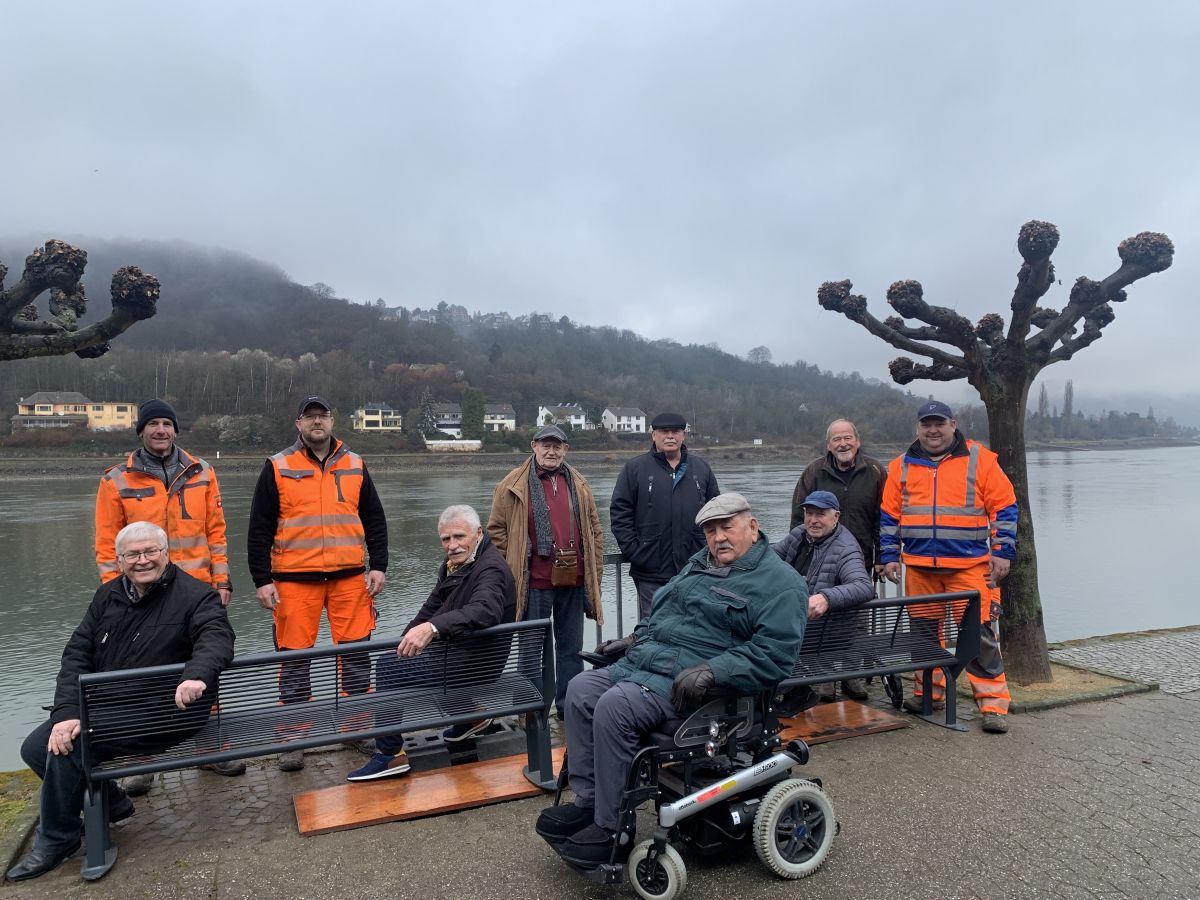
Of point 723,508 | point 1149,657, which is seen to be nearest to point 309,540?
point 723,508

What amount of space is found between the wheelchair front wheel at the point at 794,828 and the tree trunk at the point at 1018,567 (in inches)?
129

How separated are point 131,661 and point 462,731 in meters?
1.58

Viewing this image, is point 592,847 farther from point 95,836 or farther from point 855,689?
point 855,689

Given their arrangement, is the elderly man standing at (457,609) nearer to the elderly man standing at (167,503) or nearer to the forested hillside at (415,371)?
the elderly man standing at (167,503)

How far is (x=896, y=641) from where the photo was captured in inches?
180

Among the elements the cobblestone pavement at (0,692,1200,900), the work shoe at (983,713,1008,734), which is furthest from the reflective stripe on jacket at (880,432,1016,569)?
the cobblestone pavement at (0,692,1200,900)

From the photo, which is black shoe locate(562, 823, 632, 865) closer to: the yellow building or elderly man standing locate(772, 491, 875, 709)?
elderly man standing locate(772, 491, 875, 709)

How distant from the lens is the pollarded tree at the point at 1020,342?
566cm

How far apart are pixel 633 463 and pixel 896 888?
8.89 ft

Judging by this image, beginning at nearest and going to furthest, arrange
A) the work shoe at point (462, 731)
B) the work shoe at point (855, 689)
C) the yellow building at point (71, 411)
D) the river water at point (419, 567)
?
the work shoe at point (462, 731), the work shoe at point (855, 689), the river water at point (419, 567), the yellow building at point (71, 411)

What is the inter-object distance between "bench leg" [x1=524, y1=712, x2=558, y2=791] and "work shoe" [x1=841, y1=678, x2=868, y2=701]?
2232mm

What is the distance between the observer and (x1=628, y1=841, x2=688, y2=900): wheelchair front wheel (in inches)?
109

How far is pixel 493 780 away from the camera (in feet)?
12.5

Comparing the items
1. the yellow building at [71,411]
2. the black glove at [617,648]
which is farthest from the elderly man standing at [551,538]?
the yellow building at [71,411]
